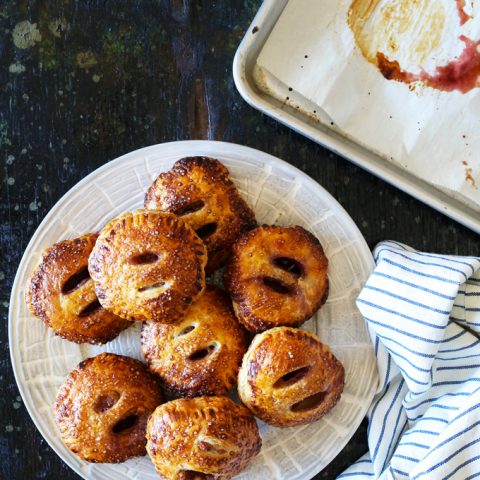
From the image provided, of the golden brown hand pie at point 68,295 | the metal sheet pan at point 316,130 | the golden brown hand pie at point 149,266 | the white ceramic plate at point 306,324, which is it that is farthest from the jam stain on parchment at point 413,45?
the golden brown hand pie at point 68,295

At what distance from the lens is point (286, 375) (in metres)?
1.32

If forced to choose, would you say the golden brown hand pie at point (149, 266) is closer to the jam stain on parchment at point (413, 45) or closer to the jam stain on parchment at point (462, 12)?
the jam stain on parchment at point (413, 45)

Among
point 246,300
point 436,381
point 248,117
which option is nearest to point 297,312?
point 246,300

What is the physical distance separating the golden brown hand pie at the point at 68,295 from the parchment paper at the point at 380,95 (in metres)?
0.61

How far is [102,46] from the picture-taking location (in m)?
1.54

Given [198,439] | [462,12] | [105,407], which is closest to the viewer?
[198,439]

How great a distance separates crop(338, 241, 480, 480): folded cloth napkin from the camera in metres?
1.36

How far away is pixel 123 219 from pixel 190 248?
15cm

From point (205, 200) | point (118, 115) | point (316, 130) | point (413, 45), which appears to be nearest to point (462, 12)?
point (413, 45)

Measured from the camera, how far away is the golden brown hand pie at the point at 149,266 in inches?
49.0

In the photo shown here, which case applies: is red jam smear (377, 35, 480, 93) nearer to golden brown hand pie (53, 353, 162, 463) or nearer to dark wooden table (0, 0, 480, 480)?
dark wooden table (0, 0, 480, 480)

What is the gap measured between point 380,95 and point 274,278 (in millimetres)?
493

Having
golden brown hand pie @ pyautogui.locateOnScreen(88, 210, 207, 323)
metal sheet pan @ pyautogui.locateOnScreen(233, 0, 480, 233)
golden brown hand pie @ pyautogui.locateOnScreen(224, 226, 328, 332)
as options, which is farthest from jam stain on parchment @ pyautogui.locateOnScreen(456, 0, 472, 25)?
golden brown hand pie @ pyautogui.locateOnScreen(88, 210, 207, 323)

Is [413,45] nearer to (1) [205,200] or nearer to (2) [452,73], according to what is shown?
(2) [452,73]
